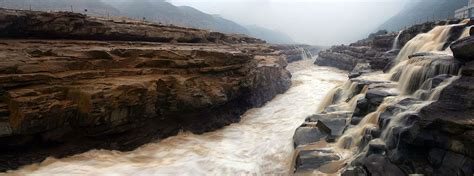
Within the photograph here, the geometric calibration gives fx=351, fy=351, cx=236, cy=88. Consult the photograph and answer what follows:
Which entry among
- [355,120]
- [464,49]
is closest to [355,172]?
[355,120]

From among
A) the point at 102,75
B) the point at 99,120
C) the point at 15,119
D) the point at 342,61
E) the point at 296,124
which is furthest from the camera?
the point at 342,61

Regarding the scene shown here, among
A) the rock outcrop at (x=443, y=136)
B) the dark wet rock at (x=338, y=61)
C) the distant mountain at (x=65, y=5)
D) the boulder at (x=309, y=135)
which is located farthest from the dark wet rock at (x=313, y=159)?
the distant mountain at (x=65, y=5)

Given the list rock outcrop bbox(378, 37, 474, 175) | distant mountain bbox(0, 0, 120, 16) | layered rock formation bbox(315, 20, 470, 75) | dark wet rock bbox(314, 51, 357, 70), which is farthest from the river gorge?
distant mountain bbox(0, 0, 120, 16)

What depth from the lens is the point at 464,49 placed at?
440 inches

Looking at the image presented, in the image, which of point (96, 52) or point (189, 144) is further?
point (189, 144)

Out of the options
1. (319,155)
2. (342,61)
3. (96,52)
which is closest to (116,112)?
(96,52)

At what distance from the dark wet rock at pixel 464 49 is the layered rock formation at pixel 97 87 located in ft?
35.4

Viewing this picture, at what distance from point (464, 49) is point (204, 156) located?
385 inches

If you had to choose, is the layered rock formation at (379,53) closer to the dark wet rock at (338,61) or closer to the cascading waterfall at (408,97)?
the dark wet rock at (338,61)

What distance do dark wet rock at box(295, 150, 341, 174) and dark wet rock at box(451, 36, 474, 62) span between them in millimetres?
5228

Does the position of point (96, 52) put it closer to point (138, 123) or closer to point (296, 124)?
point (138, 123)

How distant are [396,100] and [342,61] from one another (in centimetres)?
3936

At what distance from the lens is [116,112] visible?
13.7 m

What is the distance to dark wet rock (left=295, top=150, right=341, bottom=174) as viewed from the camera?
1116 centimetres
